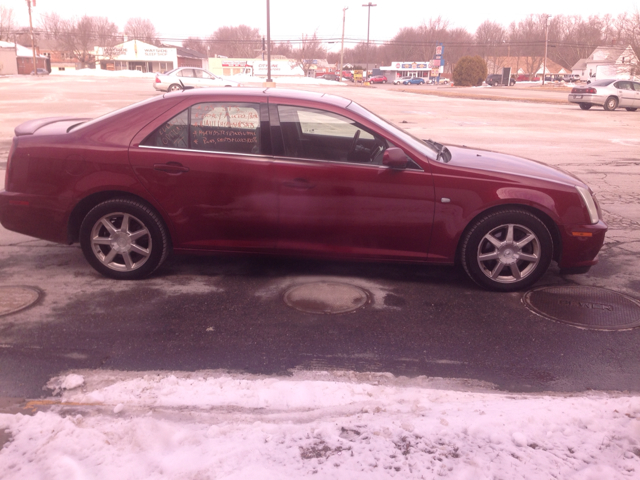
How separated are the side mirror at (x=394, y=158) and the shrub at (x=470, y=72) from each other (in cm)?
6611

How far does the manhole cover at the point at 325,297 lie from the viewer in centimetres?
436

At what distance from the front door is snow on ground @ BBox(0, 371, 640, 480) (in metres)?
1.53

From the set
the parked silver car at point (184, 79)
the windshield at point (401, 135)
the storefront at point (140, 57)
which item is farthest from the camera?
the storefront at point (140, 57)

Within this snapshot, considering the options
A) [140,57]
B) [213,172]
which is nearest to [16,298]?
[213,172]

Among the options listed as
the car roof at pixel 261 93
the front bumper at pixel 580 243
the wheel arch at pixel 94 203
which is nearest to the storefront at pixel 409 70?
the car roof at pixel 261 93

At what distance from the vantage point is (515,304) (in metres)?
4.53

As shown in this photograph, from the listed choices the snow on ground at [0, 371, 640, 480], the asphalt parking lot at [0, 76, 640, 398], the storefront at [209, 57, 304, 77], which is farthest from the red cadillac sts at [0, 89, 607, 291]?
the storefront at [209, 57, 304, 77]

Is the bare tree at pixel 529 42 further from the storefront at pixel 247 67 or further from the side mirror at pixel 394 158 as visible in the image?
the side mirror at pixel 394 158

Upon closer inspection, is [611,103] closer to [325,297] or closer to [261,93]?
[261,93]

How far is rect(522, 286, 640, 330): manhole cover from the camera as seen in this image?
421 cm

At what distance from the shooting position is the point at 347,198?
457 centimetres

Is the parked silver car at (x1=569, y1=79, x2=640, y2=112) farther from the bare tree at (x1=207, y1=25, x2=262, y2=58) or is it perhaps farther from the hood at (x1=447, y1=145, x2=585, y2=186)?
the bare tree at (x1=207, y1=25, x2=262, y2=58)

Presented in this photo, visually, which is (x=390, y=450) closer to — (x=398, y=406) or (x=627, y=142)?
(x=398, y=406)

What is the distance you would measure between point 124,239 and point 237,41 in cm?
12658
